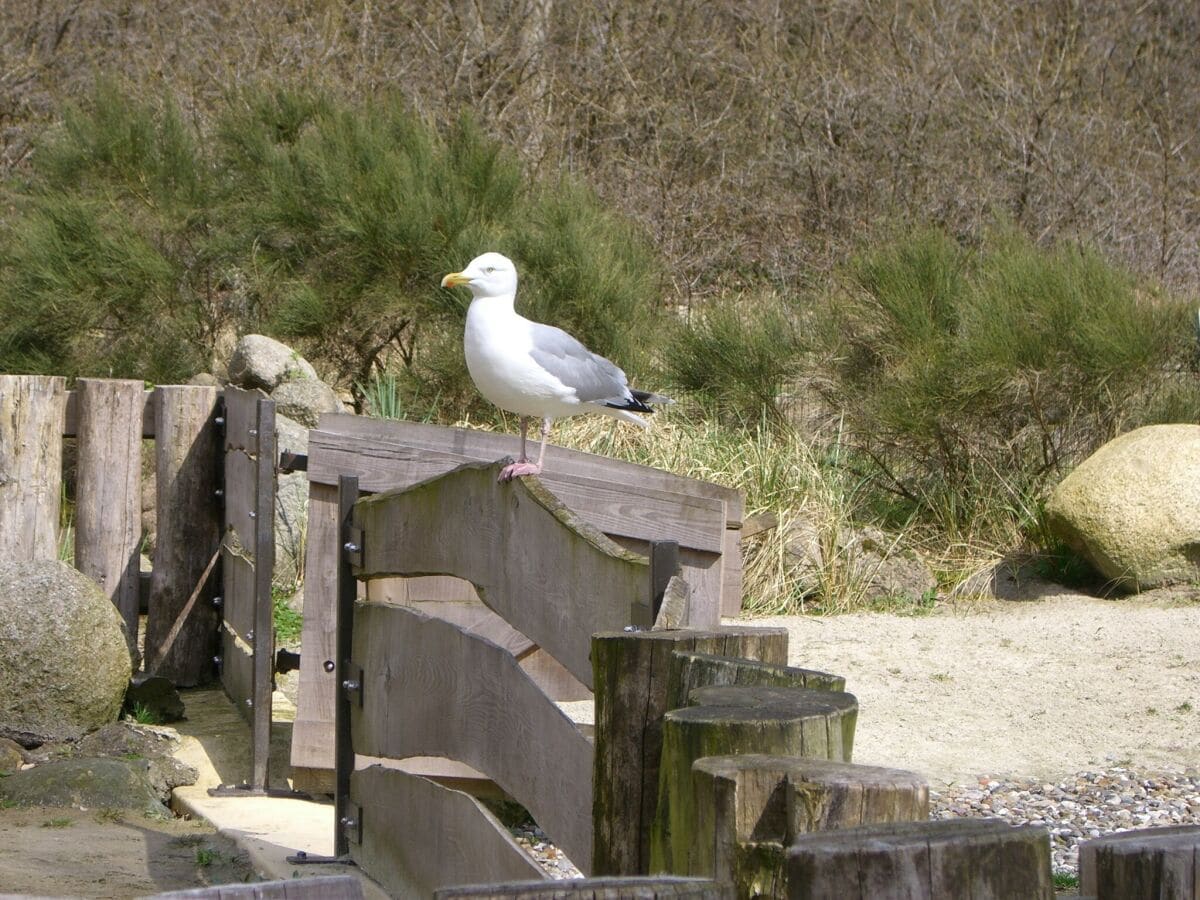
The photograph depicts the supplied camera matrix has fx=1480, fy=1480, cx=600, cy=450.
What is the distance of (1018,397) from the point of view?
9.36m

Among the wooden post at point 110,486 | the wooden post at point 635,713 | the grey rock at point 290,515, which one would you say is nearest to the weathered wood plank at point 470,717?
the wooden post at point 635,713

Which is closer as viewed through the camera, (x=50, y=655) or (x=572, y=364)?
(x=572, y=364)

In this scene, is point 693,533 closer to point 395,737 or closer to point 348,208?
point 395,737

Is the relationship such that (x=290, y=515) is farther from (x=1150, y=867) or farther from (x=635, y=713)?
(x=1150, y=867)

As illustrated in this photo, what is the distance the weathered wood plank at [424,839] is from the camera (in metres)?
2.80

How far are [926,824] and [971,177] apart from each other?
562 inches

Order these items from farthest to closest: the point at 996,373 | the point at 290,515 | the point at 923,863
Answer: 1. the point at 996,373
2. the point at 290,515
3. the point at 923,863

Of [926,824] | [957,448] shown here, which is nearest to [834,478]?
[957,448]

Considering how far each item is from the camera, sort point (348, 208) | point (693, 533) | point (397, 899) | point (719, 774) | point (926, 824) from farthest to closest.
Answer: point (348, 208) → point (693, 533) → point (397, 899) → point (719, 774) → point (926, 824)

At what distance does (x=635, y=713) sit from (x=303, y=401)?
7124 millimetres

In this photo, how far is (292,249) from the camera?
425 inches

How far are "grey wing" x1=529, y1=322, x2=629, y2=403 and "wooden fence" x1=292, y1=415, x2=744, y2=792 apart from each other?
0.32 m

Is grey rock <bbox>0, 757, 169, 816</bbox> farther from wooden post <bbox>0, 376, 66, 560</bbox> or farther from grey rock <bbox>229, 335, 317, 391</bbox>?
grey rock <bbox>229, 335, 317, 391</bbox>

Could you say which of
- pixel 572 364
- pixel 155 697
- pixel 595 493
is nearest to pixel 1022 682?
pixel 572 364
